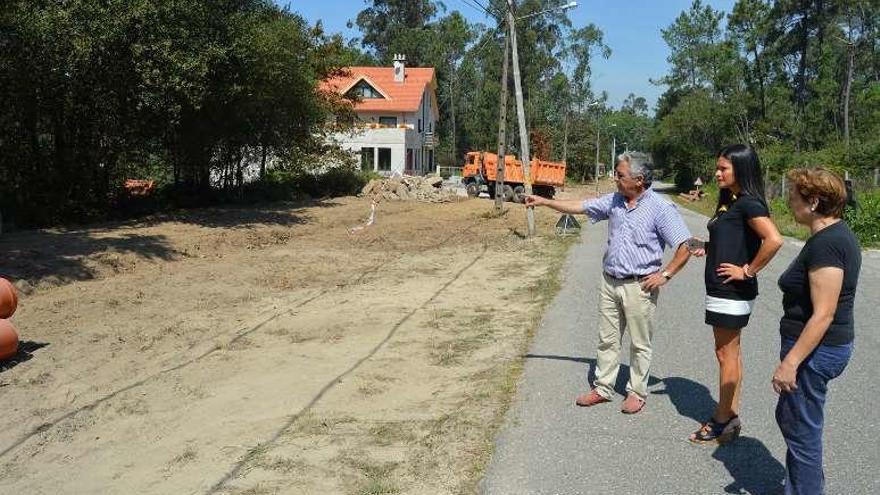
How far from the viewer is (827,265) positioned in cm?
325

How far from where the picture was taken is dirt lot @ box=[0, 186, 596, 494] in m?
4.69

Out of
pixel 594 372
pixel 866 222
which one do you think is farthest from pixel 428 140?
pixel 594 372

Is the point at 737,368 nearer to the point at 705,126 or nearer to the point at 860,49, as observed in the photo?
the point at 705,126

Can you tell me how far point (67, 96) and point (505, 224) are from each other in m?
11.9

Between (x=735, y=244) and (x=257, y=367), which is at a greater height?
(x=735, y=244)

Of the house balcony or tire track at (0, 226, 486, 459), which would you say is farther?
the house balcony

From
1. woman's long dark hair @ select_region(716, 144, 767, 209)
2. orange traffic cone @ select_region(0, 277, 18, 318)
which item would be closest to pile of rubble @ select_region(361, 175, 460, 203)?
orange traffic cone @ select_region(0, 277, 18, 318)

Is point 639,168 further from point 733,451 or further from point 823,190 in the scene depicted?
point 733,451

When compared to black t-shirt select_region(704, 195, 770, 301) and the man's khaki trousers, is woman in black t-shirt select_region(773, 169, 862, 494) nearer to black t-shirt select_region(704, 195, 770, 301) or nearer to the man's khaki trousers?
black t-shirt select_region(704, 195, 770, 301)

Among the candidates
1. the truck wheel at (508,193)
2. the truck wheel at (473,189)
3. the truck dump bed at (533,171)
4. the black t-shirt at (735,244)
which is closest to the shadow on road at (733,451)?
Result: the black t-shirt at (735,244)

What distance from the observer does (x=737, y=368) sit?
448cm

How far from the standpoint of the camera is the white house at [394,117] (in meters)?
49.1

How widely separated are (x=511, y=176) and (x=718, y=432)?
30858 mm

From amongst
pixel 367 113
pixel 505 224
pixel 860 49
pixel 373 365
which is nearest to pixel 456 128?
pixel 367 113
